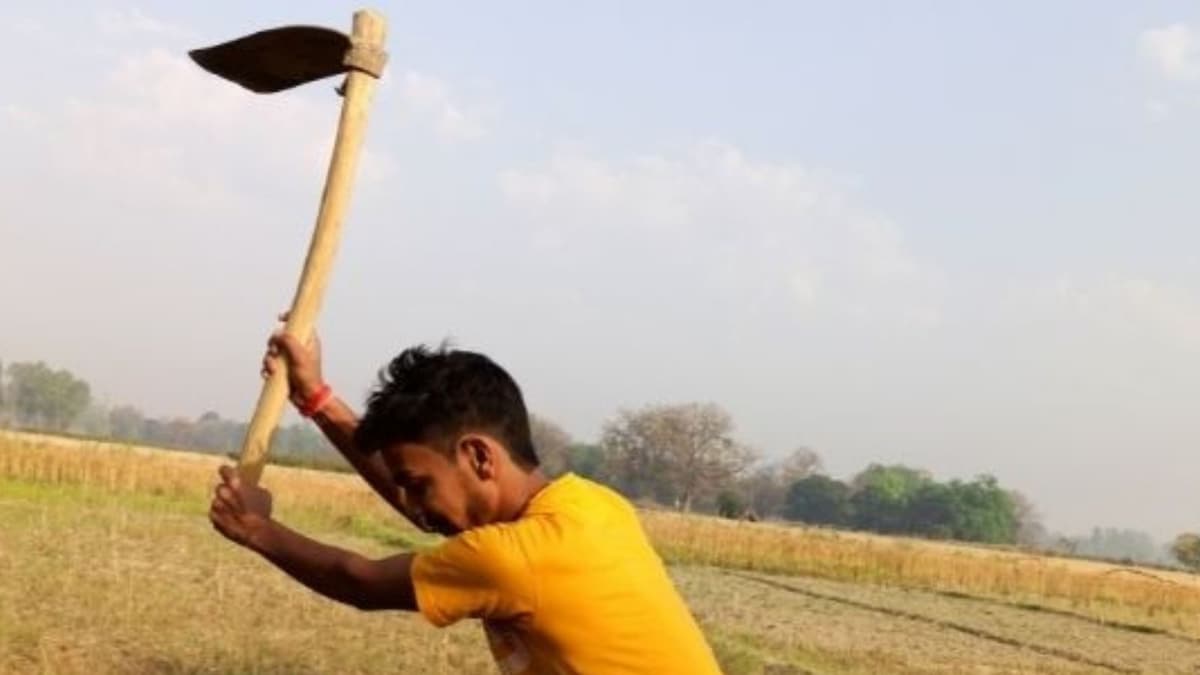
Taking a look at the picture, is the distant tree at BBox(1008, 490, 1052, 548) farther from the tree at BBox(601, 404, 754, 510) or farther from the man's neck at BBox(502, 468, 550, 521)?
the man's neck at BBox(502, 468, 550, 521)

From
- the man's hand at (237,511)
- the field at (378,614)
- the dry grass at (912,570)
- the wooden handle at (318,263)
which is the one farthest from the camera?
the dry grass at (912,570)

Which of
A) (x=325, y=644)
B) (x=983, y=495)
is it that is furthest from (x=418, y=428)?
(x=983, y=495)

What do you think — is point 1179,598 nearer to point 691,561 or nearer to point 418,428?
point 691,561

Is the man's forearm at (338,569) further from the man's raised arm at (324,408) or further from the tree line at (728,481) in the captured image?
the tree line at (728,481)

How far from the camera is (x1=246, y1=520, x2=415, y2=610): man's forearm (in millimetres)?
2436

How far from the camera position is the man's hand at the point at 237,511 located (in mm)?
2580

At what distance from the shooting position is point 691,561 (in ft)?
102

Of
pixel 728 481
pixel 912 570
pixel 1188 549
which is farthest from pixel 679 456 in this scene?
pixel 912 570

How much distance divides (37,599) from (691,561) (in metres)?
22.6

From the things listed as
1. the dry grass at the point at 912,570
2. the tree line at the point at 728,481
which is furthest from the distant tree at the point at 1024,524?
the dry grass at the point at 912,570

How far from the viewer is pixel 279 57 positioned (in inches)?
121

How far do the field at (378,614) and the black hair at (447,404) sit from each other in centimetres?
564

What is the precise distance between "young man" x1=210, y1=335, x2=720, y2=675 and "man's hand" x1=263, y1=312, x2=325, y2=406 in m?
0.45

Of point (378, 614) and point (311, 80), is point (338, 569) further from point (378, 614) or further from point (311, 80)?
point (378, 614)
